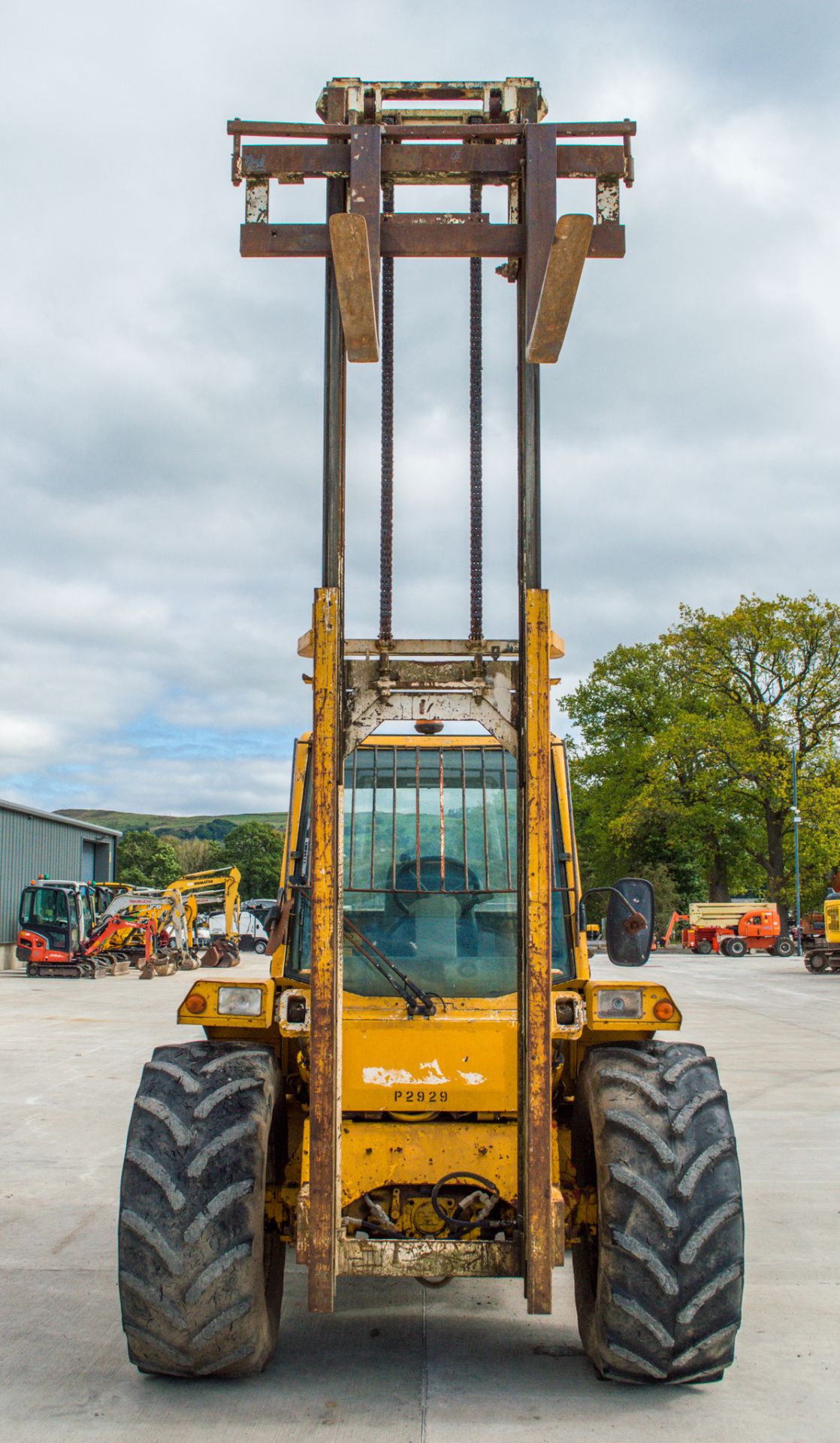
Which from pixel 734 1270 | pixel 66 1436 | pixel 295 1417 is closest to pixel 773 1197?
pixel 734 1270

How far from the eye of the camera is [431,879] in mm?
5172

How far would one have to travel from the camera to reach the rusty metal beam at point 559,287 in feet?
12.1

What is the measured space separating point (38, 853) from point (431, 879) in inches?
1752

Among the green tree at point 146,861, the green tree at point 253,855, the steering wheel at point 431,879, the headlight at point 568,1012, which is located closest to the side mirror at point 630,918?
the headlight at point 568,1012

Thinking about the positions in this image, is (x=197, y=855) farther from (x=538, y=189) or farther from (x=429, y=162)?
(x=538, y=189)

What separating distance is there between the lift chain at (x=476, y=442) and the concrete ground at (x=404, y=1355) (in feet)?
9.42

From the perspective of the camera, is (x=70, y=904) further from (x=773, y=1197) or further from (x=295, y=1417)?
(x=295, y=1417)

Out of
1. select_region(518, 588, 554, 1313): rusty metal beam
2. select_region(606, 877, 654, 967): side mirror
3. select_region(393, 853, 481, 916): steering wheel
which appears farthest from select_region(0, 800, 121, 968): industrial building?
select_region(518, 588, 554, 1313): rusty metal beam

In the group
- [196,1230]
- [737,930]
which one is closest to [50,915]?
[737,930]

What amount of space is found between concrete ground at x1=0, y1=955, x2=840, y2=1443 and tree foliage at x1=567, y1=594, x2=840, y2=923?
134 feet

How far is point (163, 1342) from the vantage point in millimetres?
4117

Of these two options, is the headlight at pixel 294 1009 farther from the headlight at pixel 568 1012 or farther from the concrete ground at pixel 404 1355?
the concrete ground at pixel 404 1355

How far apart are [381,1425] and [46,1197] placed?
4521 mm

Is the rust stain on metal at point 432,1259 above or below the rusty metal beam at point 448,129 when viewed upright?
below
